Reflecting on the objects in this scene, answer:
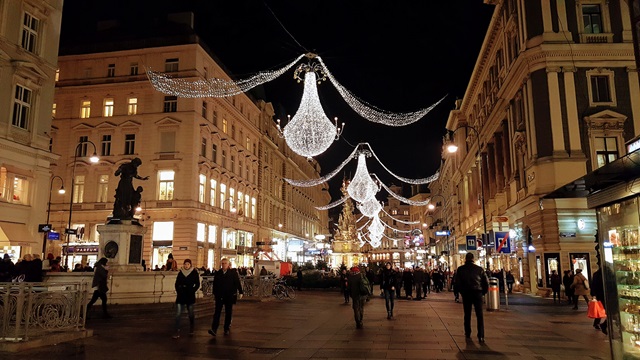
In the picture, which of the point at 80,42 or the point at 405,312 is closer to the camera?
the point at 405,312

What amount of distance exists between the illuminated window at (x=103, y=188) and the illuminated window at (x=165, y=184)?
4.60 metres

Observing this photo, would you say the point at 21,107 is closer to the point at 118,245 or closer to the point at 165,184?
the point at 118,245

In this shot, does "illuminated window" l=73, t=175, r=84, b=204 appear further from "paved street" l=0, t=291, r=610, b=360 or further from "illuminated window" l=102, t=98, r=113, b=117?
"paved street" l=0, t=291, r=610, b=360

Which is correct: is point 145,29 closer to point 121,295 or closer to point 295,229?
point 121,295

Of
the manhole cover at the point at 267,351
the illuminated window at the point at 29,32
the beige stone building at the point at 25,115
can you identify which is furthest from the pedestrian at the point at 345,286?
the illuminated window at the point at 29,32

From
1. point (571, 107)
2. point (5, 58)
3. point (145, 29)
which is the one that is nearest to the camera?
point (5, 58)

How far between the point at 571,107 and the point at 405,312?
18.0 m

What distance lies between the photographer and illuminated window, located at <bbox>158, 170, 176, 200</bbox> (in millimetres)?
43812

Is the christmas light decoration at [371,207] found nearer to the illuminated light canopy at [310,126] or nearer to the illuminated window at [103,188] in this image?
the illuminated window at [103,188]

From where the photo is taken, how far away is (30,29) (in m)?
27.2

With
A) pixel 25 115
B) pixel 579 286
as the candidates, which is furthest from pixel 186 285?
pixel 25 115

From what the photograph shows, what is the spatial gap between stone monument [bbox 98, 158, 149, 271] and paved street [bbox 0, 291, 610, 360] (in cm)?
237

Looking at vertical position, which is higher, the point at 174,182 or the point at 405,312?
the point at 174,182

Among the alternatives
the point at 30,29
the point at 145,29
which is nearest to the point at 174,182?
the point at 145,29
